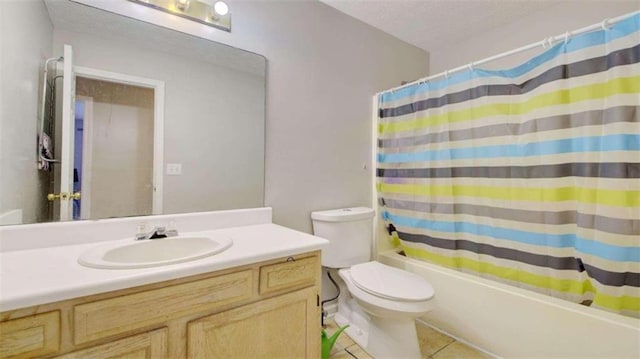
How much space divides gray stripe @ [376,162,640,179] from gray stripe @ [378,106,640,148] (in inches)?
6.9

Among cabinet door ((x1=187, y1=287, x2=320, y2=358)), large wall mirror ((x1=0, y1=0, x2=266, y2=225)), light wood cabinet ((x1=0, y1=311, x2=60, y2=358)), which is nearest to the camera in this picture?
light wood cabinet ((x1=0, y1=311, x2=60, y2=358))

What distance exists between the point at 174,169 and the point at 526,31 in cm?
253

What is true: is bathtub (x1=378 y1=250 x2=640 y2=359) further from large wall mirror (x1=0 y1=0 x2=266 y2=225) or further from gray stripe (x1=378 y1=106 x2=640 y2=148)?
large wall mirror (x1=0 y1=0 x2=266 y2=225)

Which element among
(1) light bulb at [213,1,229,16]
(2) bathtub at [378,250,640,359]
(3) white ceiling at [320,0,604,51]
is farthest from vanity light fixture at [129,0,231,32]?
(2) bathtub at [378,250,640,359]

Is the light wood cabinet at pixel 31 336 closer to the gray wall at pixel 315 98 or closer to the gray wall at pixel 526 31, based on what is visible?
the gray wall at pixel 315 98

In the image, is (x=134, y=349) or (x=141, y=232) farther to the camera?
(x=141, y=232)

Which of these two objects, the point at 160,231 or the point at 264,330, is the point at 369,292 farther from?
the point at 160,231

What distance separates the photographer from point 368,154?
83.2 inches

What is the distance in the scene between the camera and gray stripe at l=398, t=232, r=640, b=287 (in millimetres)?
1131

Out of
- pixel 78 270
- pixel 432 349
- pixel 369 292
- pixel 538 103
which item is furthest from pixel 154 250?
pixel 538 103

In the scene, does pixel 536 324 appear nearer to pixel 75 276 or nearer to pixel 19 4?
pixel 75 276

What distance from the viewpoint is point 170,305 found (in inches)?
31.7

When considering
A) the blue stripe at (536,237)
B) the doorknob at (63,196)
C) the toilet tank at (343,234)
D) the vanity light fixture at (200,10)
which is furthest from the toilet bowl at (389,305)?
the vanity light fixture at (200,10)

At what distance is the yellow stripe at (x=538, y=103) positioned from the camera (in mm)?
1095
